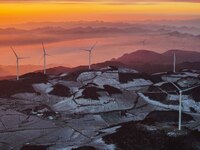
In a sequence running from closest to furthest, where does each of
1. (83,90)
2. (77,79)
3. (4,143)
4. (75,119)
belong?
(4,143) < (75,119) < (83,90) < (77,79)

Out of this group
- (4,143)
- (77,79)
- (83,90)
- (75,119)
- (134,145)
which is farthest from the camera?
(77,79)

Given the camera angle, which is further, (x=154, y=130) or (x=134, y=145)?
(x=154, y=130)

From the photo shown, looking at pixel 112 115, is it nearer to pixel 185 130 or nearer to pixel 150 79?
pixel 185 130

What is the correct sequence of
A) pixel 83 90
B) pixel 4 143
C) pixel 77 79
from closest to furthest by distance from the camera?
pixel 4 143 → pixel 83 90 → pixel 77 79

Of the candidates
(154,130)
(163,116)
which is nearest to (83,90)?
(163,116)

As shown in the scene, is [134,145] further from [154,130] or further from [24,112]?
[24,112]

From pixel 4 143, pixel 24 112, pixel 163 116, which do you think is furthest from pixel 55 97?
pixel 4 143

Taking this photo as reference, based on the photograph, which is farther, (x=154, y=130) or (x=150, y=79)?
(x=150, y=79)

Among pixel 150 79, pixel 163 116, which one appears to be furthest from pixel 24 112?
pixel 150 79
